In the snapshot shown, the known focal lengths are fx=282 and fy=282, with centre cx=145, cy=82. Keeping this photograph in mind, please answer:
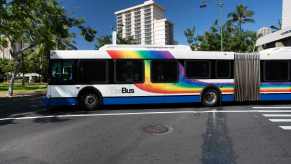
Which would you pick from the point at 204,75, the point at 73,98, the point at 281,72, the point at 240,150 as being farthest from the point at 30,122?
the point at 281,72

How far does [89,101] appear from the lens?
12578 mm

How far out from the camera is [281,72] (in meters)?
14.0

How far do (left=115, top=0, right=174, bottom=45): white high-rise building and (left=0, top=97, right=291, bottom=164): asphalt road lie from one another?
254ft

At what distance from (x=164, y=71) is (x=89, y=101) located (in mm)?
3669

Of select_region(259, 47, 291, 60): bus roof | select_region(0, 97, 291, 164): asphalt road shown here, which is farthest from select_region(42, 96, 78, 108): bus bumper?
select_region(259, 47, 291, 60): bus roof

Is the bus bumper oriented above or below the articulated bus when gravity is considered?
below

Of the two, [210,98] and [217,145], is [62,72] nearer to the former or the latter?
[210,98]

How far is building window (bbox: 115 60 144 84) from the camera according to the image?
12695 mm

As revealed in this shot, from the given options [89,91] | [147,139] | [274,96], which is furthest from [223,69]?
[147,139]

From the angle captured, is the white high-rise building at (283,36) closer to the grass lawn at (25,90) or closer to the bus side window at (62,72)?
the bus side window at (62,72)

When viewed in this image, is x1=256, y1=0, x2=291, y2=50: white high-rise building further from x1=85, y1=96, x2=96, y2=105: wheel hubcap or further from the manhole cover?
the manhole cover

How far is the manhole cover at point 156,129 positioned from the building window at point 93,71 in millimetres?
4512

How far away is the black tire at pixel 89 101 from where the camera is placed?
41.2 ft

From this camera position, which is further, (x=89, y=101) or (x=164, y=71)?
(x=164, y=71)
